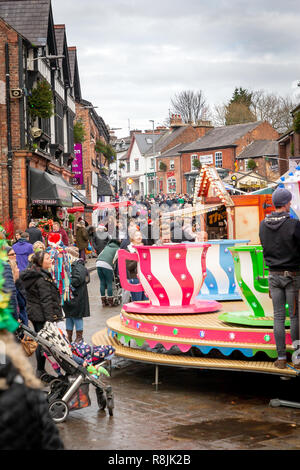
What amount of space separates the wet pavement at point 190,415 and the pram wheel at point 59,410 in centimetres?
10

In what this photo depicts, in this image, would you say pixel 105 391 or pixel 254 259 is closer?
pixel 105 391

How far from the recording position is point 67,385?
6.71 m

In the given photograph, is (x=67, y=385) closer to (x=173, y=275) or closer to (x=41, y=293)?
(x=41, y=293)

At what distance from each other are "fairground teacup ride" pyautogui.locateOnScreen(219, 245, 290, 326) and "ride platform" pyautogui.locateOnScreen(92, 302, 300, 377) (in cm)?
32

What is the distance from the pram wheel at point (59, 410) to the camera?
6.50 meters

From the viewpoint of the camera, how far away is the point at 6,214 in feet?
77.7

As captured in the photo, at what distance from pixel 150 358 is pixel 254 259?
1.74 meters

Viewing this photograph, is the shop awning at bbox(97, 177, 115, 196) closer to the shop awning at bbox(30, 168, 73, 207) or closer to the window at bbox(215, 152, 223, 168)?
the window at bbox(215, 152, 223, 168)

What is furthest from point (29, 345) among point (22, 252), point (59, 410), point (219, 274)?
point (22, 252)

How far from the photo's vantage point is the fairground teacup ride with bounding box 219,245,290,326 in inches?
310

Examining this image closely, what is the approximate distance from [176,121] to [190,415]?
3356 inches

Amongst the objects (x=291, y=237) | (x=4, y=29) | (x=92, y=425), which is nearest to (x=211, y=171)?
(x=291, y=237)

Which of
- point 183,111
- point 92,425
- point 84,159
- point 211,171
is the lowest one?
point 92,425

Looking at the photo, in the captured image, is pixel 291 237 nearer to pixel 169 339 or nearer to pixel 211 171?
pixel 169 339
